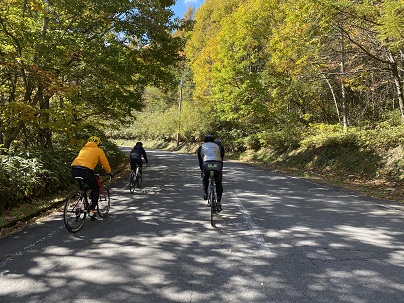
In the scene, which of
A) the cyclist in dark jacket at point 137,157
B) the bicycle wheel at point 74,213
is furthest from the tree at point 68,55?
the bicycle wheel at point 74,213

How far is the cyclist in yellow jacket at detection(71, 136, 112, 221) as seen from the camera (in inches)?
231

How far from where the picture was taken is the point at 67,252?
4.61 metres

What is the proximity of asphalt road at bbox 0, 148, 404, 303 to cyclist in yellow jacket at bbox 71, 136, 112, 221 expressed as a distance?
61 cm

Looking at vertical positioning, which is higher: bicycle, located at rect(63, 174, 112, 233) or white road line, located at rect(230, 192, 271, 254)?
bicycle, located at rect(63, 174, 112, 233)

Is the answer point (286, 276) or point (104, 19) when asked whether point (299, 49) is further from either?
point (286, 276)

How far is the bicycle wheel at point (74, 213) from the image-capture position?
5539 mm

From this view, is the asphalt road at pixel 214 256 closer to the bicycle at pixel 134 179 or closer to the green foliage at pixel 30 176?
the green foliage at pixel 30 176

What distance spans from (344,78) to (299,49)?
5327 millimetres

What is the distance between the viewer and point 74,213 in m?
5.69

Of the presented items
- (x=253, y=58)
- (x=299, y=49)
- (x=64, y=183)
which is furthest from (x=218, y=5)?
(x=64, y=183)

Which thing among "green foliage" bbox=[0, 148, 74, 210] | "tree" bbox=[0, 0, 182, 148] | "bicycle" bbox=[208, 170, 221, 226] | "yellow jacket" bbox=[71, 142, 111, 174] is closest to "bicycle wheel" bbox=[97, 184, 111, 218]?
"yellow jacket" bbox=[71, 142, 111, 174]

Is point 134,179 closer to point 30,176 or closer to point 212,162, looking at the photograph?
point 30,176

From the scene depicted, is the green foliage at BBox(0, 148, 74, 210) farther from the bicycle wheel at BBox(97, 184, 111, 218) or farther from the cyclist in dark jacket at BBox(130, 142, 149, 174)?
the bicycle wheel at BBox(97, 184, 111, 218)

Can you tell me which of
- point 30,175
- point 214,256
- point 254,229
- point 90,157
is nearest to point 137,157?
point 30,175
